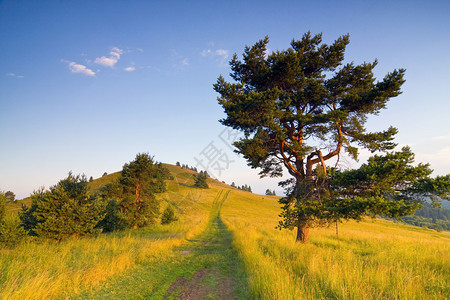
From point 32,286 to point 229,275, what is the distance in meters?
A: 5.35

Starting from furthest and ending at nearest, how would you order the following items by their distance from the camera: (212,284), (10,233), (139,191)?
(139,191) < (10,233) < (212,284)

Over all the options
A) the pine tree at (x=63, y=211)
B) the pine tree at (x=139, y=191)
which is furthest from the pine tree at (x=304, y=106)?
the pine tree at (x=139, y=191)

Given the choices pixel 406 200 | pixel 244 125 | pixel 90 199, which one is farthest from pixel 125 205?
pixel 406 200

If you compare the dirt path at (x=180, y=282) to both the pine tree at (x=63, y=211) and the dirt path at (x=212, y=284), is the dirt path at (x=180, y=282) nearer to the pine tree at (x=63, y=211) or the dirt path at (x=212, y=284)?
the dirt path at (x=212, y=284)

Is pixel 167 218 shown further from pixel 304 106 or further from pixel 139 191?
pixel 304 106

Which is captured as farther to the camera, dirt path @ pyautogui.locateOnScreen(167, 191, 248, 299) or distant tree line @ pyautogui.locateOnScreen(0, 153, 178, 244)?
distant tree line @ pyautogui.locateOnScreen(0, 153, 178, 244)

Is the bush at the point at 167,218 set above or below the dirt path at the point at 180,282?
below

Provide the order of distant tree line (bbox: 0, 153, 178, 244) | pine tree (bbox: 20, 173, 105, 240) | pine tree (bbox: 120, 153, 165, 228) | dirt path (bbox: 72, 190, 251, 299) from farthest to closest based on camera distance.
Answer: pine tree (bbox: 120, 153, 165, 228), pine tree (bbox: 20, 173, 105, 240), distant tree line (bbox: 0, 153, 178, 244), dirt path (bbox: 72, 190, 251, 299)

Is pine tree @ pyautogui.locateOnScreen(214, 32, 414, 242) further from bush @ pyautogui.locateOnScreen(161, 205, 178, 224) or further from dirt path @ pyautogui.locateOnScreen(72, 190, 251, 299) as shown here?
bush @ pyautogui.locateOnScreen(161, 205, 178, 224)

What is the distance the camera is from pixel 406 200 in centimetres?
741

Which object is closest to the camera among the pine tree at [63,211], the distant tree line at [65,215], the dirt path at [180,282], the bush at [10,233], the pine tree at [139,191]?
the dirt path at [180,282]

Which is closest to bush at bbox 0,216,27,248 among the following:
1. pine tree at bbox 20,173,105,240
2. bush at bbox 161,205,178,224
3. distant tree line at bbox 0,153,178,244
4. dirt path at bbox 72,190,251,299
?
distant tree line at bbox 0,153,178,244

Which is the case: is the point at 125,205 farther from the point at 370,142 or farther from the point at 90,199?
the point at 370,142

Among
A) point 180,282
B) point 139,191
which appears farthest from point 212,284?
point 139,191
